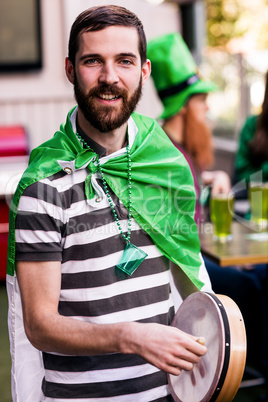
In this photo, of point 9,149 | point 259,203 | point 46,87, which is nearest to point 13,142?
point 9,149

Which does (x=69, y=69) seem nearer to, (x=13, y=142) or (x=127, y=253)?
(x=127, y=253)

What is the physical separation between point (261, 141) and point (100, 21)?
8.31 ft

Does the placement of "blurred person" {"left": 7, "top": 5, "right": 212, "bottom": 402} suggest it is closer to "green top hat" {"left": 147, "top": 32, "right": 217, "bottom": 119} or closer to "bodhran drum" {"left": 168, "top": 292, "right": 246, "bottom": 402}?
"bodhran drum" {"left": 168, "top": 292, "right": 246, "bottom": 402}

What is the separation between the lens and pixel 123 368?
132 centimetres

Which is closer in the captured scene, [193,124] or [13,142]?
[193,124]

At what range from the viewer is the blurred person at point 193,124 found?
8.93 ft

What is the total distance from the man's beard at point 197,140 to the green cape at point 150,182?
4.86 feet

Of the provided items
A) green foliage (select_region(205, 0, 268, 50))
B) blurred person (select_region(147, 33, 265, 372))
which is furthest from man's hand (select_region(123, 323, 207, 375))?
green foliage (select_region(205, 0, 268, 50))

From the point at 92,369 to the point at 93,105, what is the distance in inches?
22.0

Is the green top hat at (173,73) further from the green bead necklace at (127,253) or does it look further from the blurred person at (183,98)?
the green bead necklace at (127,253)

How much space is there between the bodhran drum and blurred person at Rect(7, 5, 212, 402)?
8 centimetres

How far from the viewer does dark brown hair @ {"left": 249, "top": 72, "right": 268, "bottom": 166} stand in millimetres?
3535

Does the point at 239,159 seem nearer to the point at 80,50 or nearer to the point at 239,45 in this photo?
the point at 80,50

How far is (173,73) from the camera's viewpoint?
2.76m
